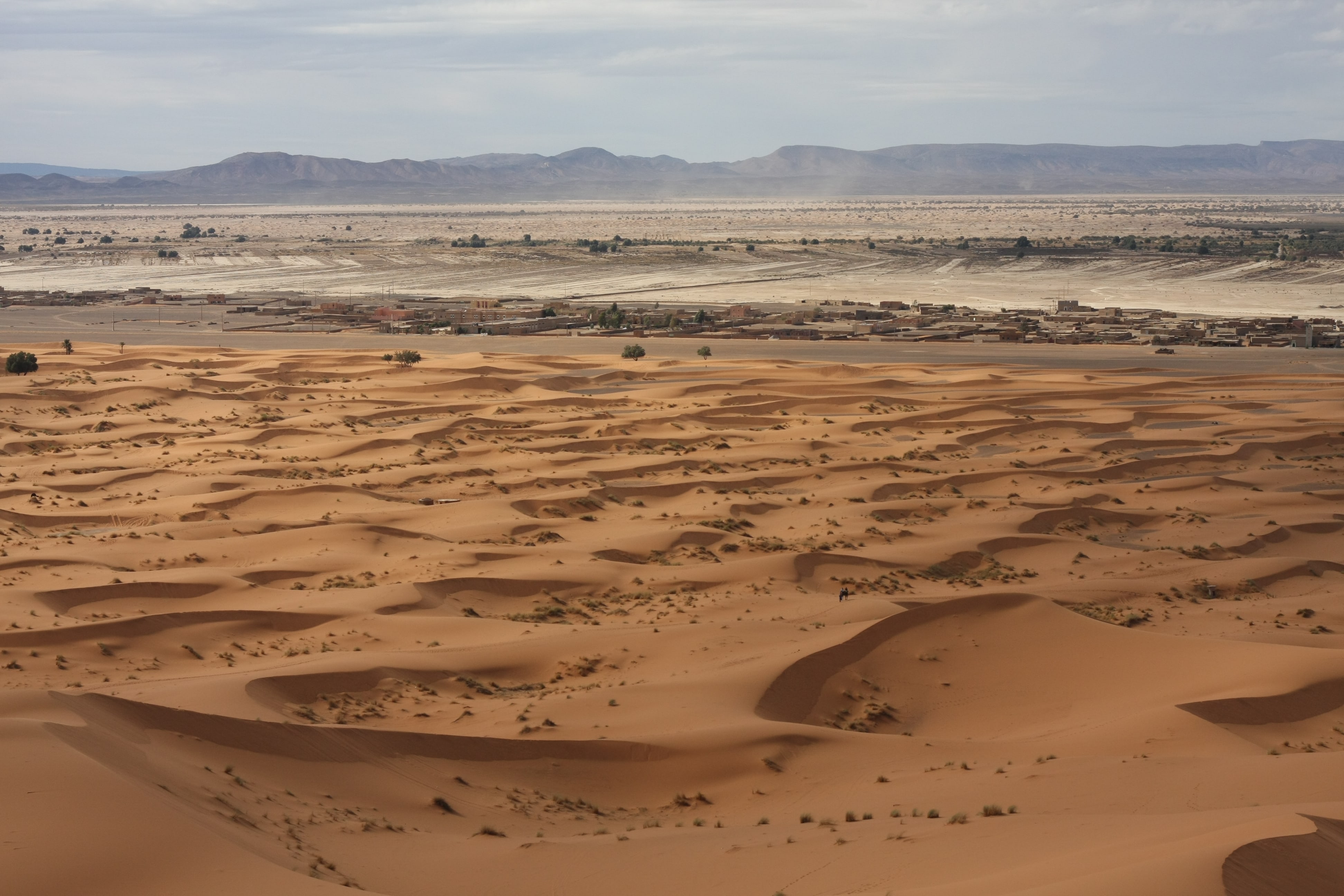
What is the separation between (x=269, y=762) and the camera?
29.8ft

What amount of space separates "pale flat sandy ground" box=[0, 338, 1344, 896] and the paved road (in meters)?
16.9

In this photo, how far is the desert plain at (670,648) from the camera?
7426 mm

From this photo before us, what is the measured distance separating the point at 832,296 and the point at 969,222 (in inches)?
3802

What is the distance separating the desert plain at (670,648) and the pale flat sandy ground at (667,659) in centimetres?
5

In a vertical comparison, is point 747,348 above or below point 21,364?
below

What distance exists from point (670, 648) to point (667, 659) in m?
0.27

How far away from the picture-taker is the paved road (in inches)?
1761

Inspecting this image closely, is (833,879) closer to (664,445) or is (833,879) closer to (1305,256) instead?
(664,445)

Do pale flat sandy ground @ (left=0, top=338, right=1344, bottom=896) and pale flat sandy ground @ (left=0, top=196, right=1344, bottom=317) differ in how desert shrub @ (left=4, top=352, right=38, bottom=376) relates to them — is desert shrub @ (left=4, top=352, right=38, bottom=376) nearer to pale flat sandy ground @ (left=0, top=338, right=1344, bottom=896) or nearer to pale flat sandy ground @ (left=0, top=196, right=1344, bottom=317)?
pale flat sandy ground @ (left=0, top=338, right=1344, bottom=896)

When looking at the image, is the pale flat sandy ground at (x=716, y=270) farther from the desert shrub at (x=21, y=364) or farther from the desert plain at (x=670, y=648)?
the desert plain at (x=670, y=648)

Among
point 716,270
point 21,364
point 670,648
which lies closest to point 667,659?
point 670,648

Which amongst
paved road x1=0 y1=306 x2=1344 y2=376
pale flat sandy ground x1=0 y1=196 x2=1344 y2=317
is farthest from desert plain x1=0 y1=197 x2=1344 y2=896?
pale flat sandy ground x1=0 y1=196 x2=1344 y2=317

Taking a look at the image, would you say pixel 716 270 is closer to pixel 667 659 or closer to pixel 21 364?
pixel 21 364

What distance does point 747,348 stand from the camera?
4969cm
